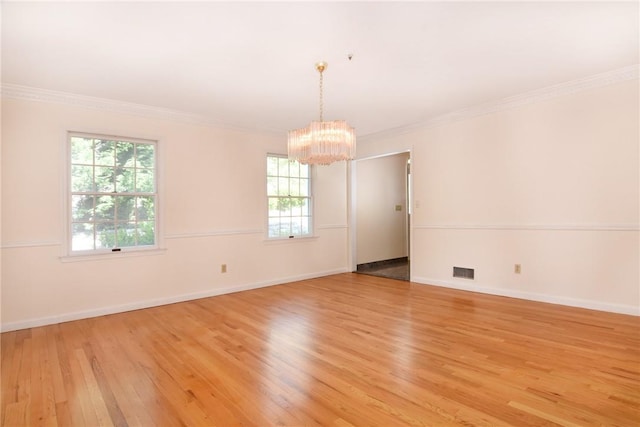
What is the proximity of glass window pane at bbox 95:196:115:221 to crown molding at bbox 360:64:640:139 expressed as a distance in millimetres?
4400

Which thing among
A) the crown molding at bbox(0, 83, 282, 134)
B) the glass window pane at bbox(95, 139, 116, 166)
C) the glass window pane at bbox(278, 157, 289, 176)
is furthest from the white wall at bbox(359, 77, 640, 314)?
the glass window pane at bbox(95, 139, 116, 166)

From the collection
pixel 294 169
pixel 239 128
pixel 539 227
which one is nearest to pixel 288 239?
pixel 294 169

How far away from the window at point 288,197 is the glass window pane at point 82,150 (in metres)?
2.46

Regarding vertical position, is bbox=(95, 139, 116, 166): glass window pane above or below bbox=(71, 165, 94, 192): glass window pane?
above

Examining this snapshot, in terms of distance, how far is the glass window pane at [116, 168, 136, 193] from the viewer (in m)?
4.19

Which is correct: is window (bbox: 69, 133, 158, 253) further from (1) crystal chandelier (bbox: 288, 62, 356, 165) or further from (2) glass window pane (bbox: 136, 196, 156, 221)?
(1) crystal chandelier (bbox: 288, 62, 356, 165)

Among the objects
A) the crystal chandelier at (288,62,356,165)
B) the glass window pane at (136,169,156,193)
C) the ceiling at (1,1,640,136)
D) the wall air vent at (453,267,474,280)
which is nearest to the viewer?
the ceiling at (1,1,640,136)

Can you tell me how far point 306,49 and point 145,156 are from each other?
2.77 meters

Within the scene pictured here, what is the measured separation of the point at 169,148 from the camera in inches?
177

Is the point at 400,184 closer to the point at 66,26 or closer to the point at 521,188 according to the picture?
the point at 521,188

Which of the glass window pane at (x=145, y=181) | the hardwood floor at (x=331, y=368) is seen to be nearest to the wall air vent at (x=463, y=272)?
the hardwood floor at (x=331, y=368)

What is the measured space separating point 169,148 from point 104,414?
11.1 feet

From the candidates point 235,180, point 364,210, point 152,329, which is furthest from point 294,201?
point 152,329

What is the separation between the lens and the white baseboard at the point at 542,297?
359cm
